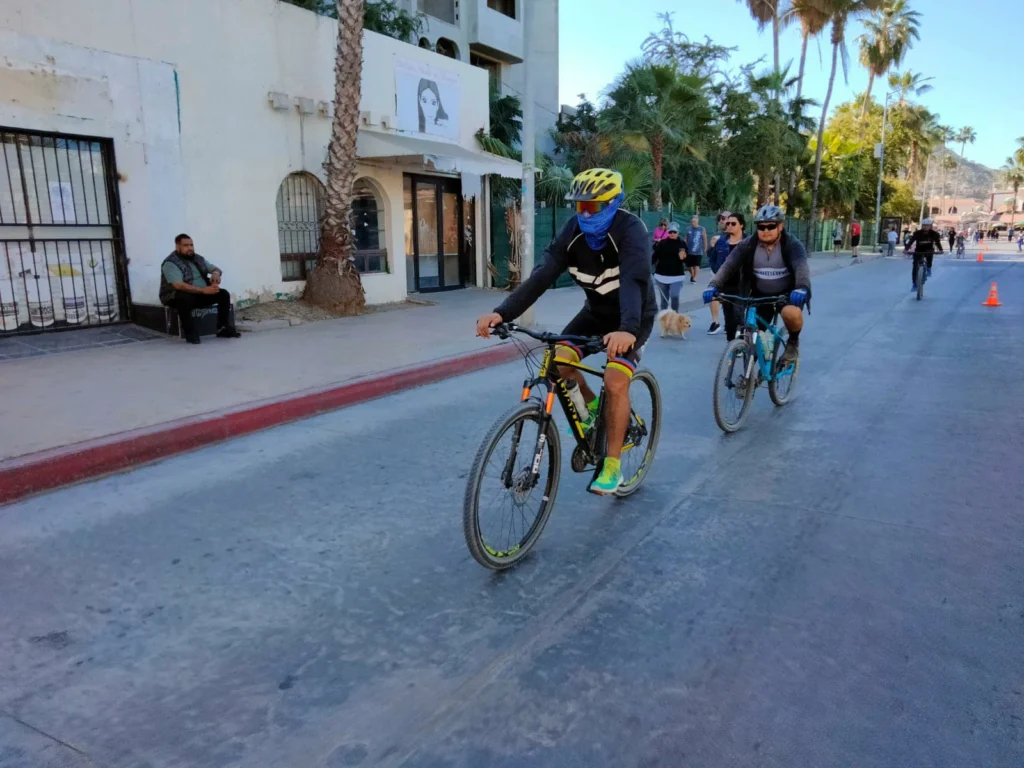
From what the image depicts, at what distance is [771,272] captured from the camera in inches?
261

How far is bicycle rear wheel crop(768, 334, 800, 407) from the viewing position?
680 centimetres

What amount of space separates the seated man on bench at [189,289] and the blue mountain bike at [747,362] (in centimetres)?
702

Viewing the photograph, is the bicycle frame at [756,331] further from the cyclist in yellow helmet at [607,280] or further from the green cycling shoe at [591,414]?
the green cycling shoe at [591,414]

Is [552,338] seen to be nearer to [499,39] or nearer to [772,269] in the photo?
[772,269]

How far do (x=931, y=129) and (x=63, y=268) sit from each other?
88.7 meters

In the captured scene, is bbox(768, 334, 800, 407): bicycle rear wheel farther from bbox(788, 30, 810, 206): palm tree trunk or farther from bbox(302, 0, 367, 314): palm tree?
bbox(788, 30, 810, 206): palm tree trunk

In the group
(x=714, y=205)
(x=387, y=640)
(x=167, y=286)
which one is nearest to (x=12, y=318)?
(x=167, y=286)

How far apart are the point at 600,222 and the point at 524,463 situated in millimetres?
1381

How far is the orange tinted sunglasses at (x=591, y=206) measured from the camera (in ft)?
13.1

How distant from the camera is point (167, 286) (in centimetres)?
1003

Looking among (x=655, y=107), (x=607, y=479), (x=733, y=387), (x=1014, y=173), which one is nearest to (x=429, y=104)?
(x=655, y=107)

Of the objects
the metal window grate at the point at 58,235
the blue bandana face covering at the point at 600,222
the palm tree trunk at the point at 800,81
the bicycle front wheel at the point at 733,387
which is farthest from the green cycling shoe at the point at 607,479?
the palm tree trunk at the point at 800,81

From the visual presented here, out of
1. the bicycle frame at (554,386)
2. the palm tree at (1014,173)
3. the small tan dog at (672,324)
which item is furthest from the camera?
the palm tree at (1014,173)

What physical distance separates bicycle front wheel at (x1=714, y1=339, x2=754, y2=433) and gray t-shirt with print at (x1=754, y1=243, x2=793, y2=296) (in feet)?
2.24
